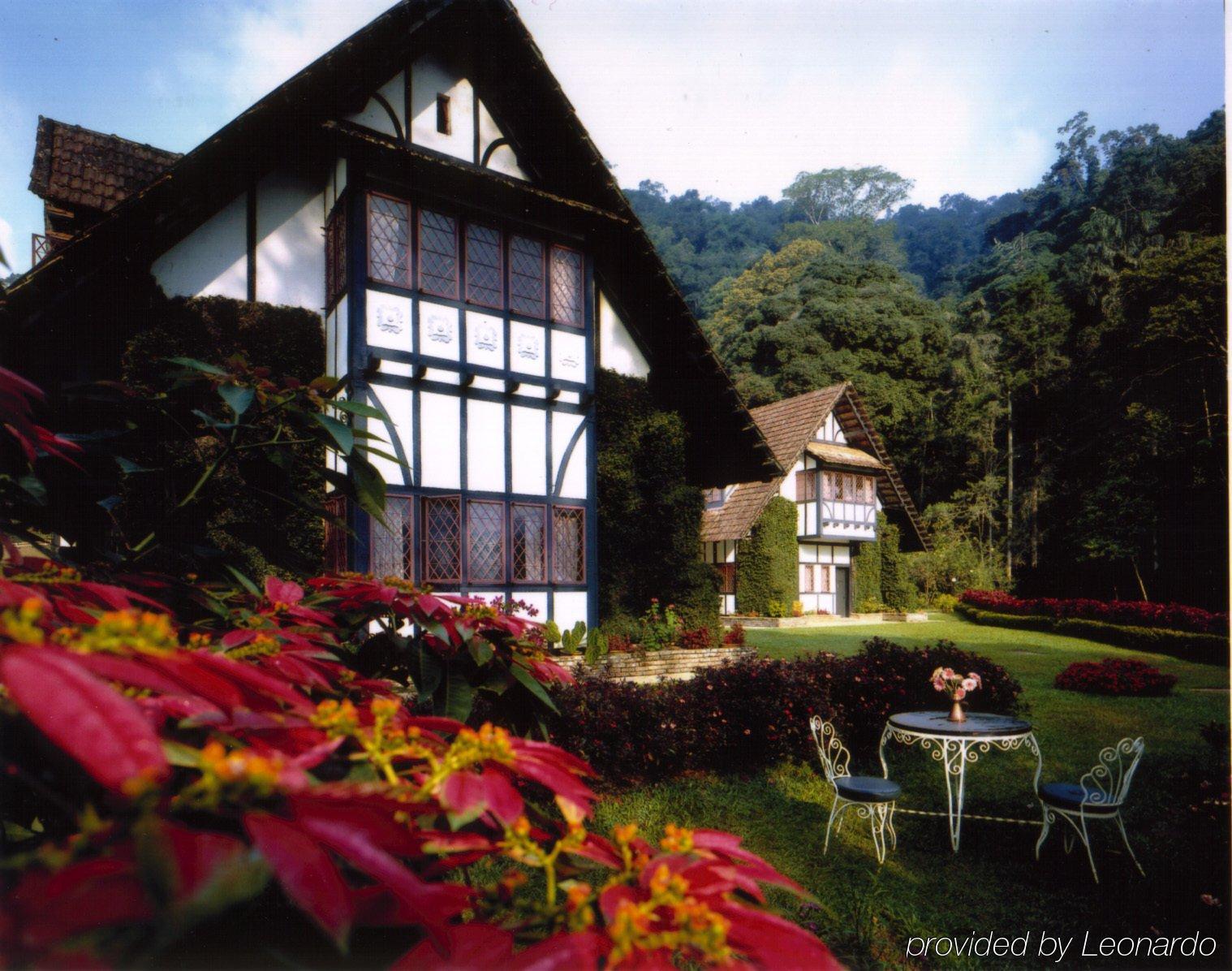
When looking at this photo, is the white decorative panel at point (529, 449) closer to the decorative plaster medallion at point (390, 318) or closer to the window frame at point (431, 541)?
the window frame at point (431, 541)

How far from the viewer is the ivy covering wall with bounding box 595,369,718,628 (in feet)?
35.6

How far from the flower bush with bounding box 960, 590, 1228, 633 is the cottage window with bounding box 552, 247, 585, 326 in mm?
12566

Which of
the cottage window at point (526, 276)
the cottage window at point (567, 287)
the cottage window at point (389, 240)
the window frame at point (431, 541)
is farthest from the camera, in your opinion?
the cottage window at point (567, 287)

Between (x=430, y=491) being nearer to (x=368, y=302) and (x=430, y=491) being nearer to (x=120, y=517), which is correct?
(x=368, y=302)

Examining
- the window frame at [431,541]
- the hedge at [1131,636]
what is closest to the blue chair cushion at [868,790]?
the window frame at [431,541]

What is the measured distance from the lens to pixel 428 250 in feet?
29.0

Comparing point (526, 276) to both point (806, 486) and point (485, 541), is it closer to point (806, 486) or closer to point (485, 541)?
point (485, 541)

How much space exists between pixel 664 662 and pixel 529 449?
3988mm

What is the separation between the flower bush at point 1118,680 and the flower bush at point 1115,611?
3.04m

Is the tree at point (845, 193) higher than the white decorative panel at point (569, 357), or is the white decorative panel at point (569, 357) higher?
the tree at point (845, 193)

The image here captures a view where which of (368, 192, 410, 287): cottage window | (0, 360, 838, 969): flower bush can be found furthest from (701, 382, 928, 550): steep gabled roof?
(0, 360, 838, 969): flower bush

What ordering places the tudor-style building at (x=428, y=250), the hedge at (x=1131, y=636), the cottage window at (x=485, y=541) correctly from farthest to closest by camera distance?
1. the hedge at (x=1131, y=636)
2. the cottage window at (x=485, y=541)
3. the tudor-style building at (x=428, y=250)

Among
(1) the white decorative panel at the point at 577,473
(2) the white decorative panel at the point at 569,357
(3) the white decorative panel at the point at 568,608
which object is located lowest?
(3) the white decorative panel at the point at 568,608

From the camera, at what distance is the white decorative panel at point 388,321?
8.34 meters
